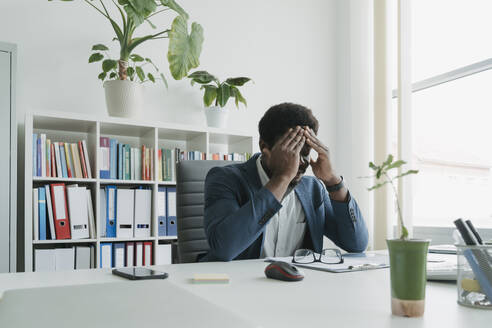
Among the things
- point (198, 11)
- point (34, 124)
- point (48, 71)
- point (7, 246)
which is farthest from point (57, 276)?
point (198, 11)

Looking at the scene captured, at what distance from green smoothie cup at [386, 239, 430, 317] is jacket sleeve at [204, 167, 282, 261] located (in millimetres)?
689

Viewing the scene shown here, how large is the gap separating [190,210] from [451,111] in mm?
2004

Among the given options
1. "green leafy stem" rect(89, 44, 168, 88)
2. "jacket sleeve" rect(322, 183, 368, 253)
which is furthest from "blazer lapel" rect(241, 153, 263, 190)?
"green leafy stem" rect(89, 44, 168, 88)

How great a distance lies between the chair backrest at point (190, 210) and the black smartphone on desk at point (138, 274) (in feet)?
1.78

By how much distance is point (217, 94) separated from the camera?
283 cm

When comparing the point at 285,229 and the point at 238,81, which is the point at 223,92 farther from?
the point at 285,229

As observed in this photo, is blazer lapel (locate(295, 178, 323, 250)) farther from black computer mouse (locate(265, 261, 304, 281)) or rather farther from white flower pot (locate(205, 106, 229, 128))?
white flower pot (locate(205, 106, 229, 128))

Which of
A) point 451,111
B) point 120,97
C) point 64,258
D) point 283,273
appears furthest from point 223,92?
point 283,273

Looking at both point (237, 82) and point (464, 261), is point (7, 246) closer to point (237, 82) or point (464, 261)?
point (237, 82)

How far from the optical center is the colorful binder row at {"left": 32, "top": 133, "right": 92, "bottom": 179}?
2.29 meters

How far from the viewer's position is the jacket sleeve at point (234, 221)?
4.37ft

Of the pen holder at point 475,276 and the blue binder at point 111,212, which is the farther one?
the blue binder at point 111,212

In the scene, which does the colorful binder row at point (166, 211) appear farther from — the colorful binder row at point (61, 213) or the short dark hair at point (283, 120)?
the short dark hair at point (283, 120)

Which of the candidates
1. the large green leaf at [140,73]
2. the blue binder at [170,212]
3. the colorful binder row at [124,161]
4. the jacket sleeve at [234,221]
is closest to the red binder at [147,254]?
the blue binder at [170,212]
